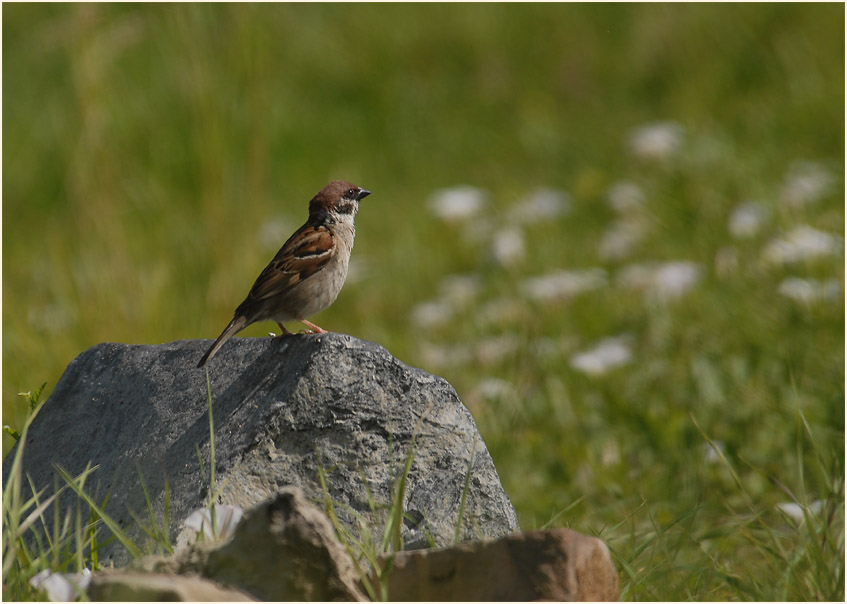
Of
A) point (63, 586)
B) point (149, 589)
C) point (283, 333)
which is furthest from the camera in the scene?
point (283, 333)

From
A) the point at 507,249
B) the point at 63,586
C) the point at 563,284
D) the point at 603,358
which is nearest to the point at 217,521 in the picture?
the point at 63,586

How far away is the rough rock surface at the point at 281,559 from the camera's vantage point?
107 inches

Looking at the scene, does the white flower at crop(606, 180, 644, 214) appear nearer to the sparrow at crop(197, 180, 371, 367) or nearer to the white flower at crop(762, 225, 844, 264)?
the white flower at crop(762, 225, 844, 264)

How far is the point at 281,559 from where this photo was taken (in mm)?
2732

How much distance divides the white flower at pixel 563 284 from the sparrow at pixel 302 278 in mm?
2811

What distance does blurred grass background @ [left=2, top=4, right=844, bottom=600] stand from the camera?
206 inches

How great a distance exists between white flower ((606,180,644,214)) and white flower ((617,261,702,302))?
3.27 feet

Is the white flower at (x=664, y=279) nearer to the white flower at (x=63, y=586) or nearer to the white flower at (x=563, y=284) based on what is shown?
the white flower at (x=563, y=284)

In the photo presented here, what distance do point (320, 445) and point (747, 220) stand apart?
16.1 feet

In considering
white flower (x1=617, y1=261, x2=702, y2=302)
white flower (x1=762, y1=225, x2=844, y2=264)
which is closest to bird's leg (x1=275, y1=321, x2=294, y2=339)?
white flower (x1=617, y1=261, x2=702, y2=302)

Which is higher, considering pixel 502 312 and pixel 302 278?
pixel 502 312

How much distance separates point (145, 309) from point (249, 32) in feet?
6.33

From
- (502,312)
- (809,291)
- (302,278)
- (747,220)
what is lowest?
(302,278)

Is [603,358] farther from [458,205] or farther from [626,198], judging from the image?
[458,205]
